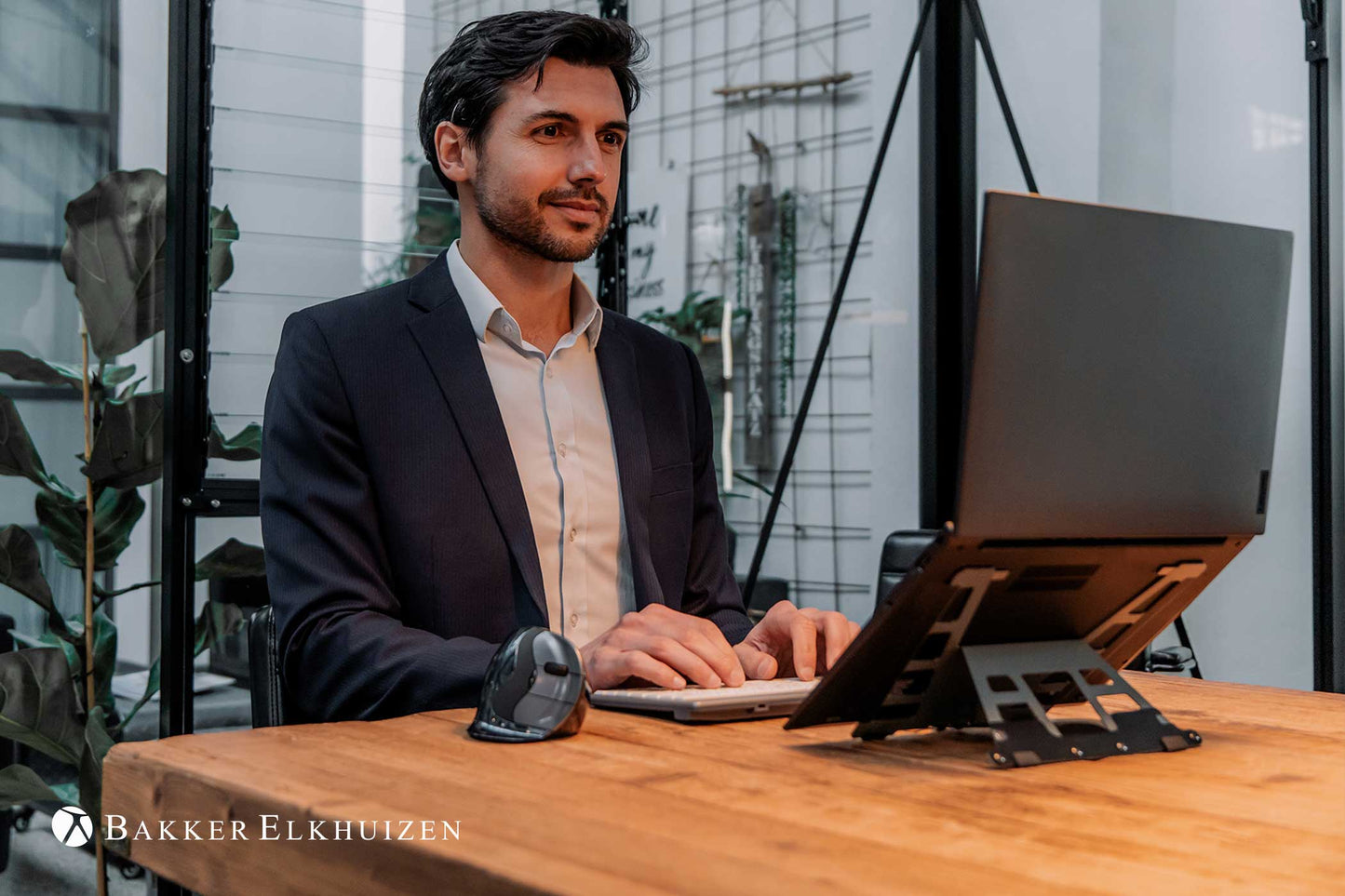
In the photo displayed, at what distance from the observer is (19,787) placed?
203 centimetres

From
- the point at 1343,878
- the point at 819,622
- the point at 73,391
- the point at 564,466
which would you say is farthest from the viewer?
the point at 73,391

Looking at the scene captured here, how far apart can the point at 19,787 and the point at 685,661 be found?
1516 millimetres

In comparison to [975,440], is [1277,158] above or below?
above

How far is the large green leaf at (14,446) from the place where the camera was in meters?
2.05

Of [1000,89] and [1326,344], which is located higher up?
[1000,89]

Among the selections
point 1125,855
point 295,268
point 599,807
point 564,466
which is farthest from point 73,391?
point 1125,855

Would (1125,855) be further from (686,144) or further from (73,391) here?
(686,144)

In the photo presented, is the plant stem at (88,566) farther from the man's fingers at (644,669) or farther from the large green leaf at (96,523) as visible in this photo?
the man's fingers at (644,669)

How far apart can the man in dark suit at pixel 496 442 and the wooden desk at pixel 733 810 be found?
33cm

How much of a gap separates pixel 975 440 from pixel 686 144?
3.26 meters

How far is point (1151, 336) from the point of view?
0.82 m

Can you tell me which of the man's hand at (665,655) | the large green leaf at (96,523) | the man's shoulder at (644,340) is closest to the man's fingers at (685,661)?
the man's hand at (665,655)

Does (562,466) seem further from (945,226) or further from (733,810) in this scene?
(945,226)

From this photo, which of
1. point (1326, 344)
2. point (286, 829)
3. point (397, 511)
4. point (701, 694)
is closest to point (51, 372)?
point (397, 511)
